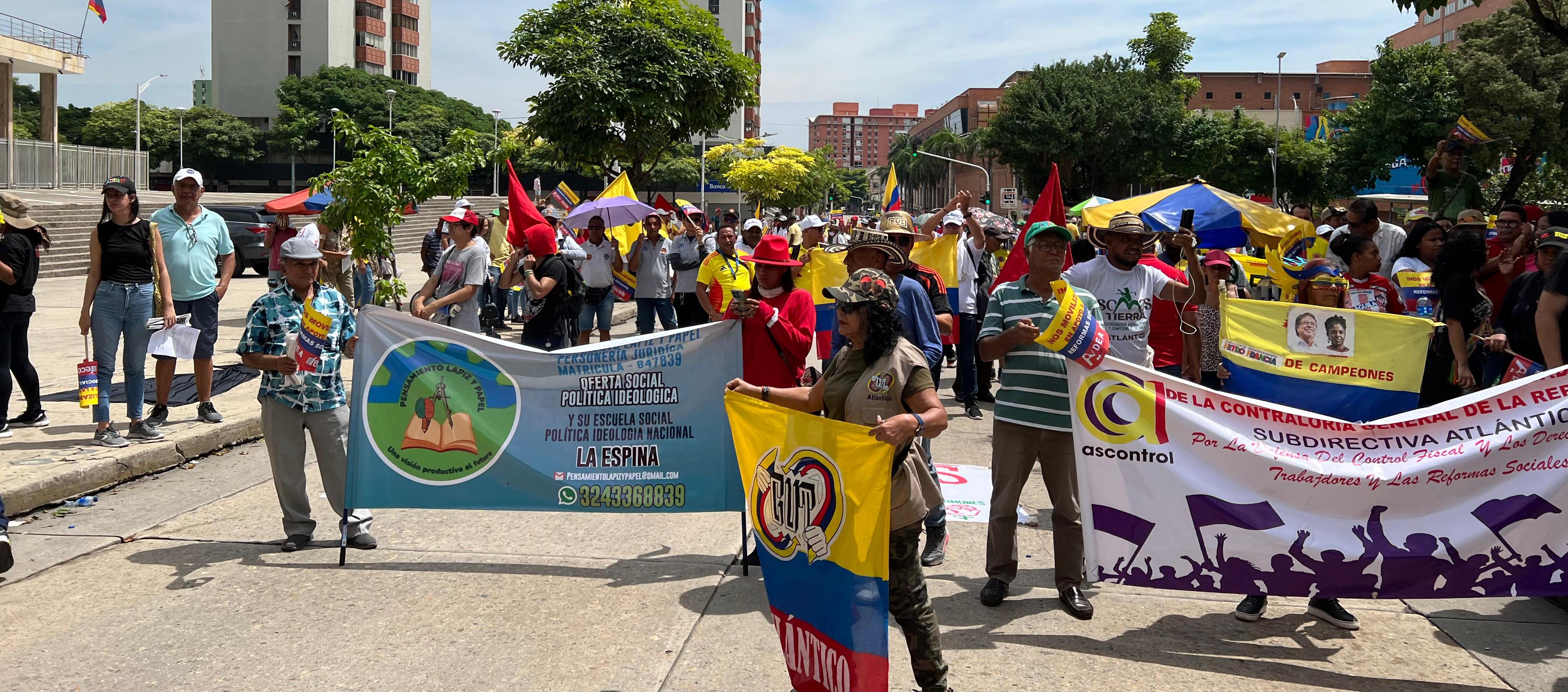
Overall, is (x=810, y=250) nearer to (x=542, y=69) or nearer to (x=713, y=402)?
(x=713, y=402)

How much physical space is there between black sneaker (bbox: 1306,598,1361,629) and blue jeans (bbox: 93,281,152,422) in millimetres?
7451

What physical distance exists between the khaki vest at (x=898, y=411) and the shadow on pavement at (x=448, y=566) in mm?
1793

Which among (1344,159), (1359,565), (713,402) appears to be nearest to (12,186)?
(713,402)

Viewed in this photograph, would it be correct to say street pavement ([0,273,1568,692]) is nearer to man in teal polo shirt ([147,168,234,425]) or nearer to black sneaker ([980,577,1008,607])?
black sneaker ([980,577,1008,607])

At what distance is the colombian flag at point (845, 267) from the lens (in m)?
9.95

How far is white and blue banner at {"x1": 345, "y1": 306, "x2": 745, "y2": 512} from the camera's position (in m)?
5.81

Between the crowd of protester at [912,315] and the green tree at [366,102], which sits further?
the green tree at [366,102]

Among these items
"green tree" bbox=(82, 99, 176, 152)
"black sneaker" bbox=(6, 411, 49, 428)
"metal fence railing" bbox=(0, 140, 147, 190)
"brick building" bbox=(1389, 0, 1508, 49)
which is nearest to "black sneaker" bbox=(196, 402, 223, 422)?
"black sneaker" bbox=(6, 411, 49, 428)

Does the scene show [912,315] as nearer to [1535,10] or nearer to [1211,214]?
[1211,214]

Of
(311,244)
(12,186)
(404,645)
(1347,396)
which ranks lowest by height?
(404,645)

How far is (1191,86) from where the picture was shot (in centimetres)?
7881

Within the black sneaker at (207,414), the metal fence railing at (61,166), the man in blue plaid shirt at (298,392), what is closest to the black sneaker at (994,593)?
the man in blue plaid shirt at (298,392)

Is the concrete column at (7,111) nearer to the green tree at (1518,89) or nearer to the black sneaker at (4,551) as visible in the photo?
the black sneaker at (4,551)

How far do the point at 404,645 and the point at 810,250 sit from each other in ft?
20.2
